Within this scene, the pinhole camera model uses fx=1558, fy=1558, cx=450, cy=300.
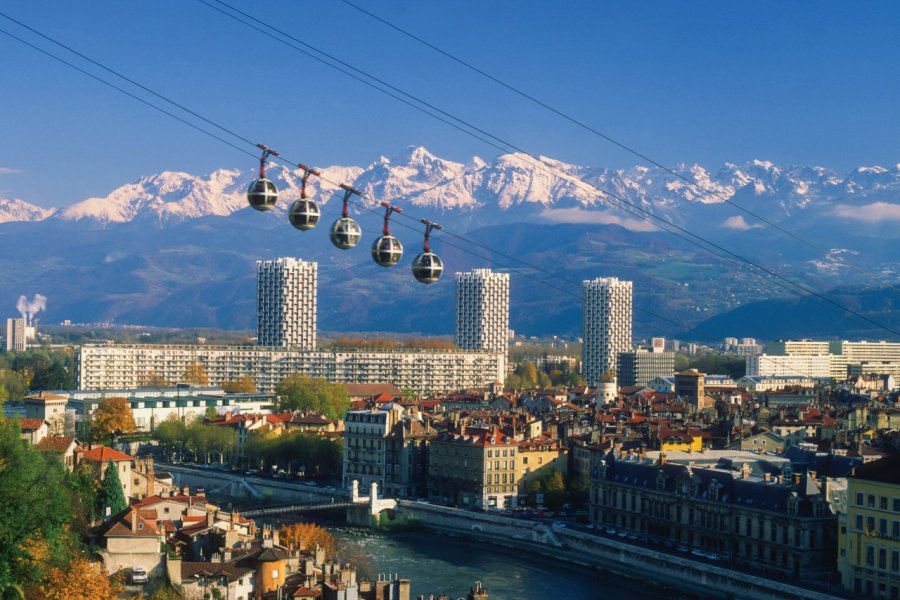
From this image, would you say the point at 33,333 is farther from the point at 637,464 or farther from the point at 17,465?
the point at 17,465

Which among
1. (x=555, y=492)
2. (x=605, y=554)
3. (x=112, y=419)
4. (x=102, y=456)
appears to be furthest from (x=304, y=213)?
(x=112, y=419)

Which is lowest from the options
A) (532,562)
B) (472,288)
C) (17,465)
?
(532,562)

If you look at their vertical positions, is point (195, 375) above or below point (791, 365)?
below

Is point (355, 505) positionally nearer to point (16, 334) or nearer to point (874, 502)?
point (874, 502)

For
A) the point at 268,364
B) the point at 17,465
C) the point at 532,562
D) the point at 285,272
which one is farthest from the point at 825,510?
the point at 285,272

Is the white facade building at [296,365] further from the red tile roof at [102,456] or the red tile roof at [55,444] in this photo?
the red tile roof at [102,456]

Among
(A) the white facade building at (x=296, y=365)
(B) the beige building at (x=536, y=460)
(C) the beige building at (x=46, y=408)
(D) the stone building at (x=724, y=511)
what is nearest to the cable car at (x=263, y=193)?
(D) the stone building at (x=724, y=511)
